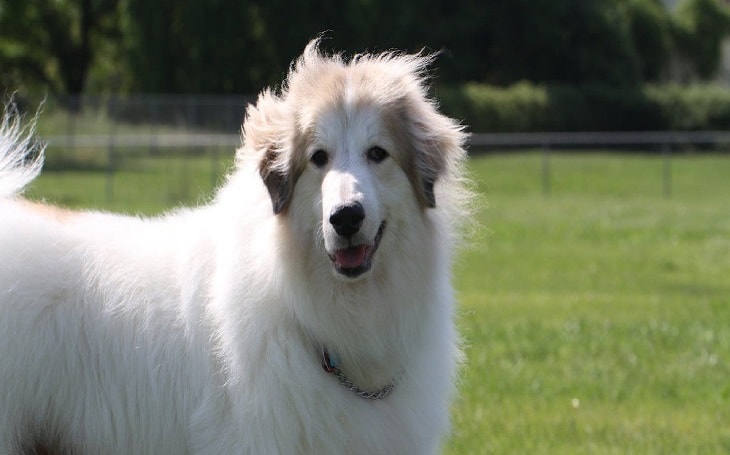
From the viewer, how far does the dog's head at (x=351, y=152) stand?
470 centimetres

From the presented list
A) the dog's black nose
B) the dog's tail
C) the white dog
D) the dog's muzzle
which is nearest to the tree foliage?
the dog's tail

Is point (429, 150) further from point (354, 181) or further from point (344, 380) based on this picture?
point (344, 380)

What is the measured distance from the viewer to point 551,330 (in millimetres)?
10992

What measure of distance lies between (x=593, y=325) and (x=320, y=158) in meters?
7.07

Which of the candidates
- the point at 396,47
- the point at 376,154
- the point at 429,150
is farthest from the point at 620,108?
the point at 376,154

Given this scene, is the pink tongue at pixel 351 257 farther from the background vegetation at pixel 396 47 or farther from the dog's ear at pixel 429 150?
the background vegetation at pixel 396 47

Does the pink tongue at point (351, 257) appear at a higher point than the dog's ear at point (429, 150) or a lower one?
lower

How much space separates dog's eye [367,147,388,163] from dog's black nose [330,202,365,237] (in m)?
0.37

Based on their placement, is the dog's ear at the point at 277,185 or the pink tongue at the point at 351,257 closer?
the pink tongue at the point at 351,257

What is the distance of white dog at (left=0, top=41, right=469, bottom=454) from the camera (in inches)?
191

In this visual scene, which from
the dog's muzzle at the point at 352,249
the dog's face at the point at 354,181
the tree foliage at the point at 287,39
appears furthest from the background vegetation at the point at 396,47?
the dog's muzzle at the point at 352,249

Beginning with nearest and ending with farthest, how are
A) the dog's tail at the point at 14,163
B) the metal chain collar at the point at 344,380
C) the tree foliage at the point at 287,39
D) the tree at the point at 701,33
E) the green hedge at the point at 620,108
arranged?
the metal chain collar at the point at 344,380 → the dog's tail at the point at 14,163 → the green hedge at the point at 620,108 → the tree foliage at the point at 287,39 → the tree at the point at 701,33

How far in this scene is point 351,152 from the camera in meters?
4.79

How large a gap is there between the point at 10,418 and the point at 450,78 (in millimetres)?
47770
